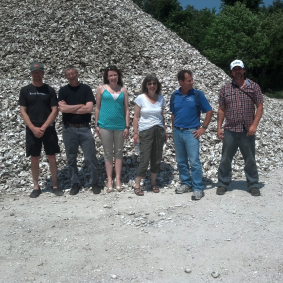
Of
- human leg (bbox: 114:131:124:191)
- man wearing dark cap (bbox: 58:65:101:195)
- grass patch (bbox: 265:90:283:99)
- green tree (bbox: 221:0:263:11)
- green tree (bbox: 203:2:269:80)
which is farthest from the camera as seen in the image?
green tree (bbox: 221:0:263:11)

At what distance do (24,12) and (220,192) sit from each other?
9.67m

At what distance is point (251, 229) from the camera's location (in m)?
4.70

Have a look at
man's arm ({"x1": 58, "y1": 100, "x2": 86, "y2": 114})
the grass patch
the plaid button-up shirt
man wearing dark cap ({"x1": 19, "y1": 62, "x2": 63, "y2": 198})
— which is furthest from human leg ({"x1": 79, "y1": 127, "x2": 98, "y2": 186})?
the grass patch

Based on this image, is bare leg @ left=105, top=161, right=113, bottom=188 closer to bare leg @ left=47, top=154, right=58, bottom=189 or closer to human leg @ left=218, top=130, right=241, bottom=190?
bare leg @ left=47, top=154, right=58, bottom=189

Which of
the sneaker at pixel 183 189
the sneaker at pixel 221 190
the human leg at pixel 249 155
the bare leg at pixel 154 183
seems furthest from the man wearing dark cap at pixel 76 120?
the human leg at pixel 249 155

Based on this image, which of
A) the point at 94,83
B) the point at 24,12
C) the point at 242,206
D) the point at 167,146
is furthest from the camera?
the point at 24,12

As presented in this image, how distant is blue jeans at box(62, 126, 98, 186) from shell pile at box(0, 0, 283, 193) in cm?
52

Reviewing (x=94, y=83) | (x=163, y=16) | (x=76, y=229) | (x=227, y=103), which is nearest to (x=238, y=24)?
(x=163, y=16)

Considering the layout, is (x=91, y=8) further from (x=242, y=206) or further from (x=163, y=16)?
(x=163, y=16)

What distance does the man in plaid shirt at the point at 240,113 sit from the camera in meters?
5.48

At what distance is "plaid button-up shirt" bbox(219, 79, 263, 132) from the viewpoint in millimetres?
5480

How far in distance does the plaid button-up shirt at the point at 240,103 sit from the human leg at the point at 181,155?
0.80 meters

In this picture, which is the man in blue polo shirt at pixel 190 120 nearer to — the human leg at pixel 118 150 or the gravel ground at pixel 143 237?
the gravel ground at pixel 143 237

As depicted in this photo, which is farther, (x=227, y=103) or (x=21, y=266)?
(x=227, y=103)
